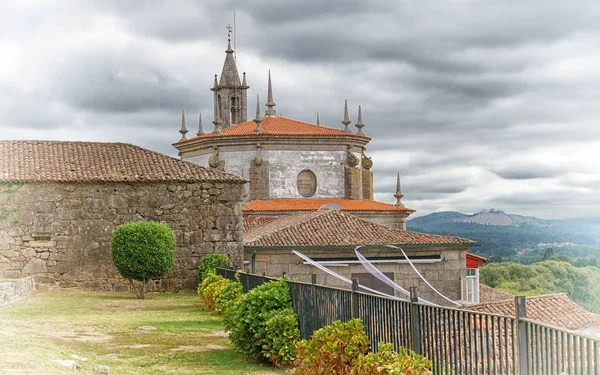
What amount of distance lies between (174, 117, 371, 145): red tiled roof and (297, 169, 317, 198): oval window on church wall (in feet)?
8.02

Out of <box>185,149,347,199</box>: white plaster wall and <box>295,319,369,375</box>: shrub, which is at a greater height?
<box>185,149,347,199</box>: white plaster wall

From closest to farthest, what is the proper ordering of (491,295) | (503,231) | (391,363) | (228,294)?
(391,363)
(228,294)
(491,295)
(503,231)

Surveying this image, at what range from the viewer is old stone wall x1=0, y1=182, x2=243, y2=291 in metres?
27.5

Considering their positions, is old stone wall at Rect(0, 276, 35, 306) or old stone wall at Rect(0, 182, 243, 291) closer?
old stone wall at Rect(0, 276, 35, 306)

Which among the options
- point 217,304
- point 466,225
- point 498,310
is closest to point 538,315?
point 498,310

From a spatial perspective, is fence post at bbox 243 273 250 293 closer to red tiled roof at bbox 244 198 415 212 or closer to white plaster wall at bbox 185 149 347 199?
red tiled roof at bbox 244 198 415 212

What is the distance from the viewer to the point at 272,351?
1173 centimetres

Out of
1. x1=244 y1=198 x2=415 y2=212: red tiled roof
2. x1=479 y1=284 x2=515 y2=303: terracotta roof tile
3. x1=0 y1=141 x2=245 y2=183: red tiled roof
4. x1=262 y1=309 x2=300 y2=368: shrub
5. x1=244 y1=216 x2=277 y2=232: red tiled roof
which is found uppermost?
x1=0 y1=141 x2=245 y2=183: red tiled roof

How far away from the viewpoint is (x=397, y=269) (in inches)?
1187

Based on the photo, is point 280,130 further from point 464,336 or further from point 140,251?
point 464,336

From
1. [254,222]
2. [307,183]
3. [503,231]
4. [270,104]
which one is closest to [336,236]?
[254,222]

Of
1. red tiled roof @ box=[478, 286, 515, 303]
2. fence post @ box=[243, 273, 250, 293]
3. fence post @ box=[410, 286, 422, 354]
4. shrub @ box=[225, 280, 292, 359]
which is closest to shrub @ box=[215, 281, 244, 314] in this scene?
fence post @ box=[243, 273, 250, 293]

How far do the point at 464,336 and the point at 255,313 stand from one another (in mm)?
5608

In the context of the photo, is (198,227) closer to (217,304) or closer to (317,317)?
(217,304)
